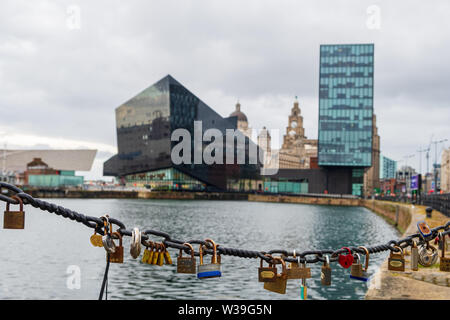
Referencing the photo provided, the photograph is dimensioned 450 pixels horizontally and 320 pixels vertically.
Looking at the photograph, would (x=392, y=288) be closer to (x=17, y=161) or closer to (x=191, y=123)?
(x=191, y=123)

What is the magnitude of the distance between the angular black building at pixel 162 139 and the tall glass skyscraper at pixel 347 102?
1367 inches

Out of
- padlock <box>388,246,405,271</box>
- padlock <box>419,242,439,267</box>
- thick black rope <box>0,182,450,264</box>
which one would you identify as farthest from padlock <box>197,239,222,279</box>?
padlock <box>419,242,439,267</box>

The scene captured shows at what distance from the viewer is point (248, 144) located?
16712 centimetres

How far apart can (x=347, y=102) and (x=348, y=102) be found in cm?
24

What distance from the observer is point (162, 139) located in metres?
132

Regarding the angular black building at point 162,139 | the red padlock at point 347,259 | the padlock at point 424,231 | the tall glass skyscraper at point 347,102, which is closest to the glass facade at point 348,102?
the tall glass skyscraper at point 347,102

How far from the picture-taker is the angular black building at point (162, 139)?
432 feet

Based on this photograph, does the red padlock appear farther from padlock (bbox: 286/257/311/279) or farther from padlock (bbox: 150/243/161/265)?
padlock (bbox: 150/243/161/265)

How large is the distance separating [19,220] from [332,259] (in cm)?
263

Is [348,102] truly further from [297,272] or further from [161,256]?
[161,256]

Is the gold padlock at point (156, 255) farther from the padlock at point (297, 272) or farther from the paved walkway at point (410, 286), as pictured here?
the paved walkway at point (410, 286)

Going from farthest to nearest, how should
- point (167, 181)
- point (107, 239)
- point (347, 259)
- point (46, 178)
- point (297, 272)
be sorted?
1. point (46, 178)
2. point (167, 181)
3. point (347, 259)
4. point (297, 272)
5. point (107, 239)

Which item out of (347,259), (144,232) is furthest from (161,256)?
(347,259)

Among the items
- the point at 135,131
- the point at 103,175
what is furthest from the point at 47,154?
the point at 135,131
